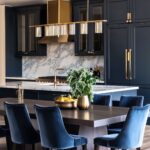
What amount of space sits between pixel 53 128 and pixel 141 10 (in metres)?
4.55

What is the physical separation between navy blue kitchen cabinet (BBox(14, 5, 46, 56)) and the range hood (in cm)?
63

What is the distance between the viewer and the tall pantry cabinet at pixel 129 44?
827cm

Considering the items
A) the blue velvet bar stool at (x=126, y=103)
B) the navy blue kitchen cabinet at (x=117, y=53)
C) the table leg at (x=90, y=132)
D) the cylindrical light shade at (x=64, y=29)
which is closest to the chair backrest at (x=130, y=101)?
the blue velvet bar stool at (x=126, y=103)

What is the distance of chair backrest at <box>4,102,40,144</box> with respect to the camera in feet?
15.7

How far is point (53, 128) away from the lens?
4.43m

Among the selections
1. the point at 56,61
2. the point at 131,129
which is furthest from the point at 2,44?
the point at 131,129

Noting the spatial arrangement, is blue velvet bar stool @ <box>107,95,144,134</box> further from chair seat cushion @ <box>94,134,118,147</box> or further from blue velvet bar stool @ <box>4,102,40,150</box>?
blue velvet bar stool @ <box>4,102,40,150</box>

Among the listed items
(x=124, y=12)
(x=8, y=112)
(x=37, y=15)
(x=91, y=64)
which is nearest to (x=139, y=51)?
(x=124, y=12)

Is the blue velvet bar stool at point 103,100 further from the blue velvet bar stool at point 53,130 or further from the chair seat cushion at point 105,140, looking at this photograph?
the blue velvet bar stool at point 53,130

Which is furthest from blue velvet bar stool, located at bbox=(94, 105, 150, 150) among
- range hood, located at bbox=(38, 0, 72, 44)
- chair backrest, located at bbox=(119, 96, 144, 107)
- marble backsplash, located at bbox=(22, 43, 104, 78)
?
range hood, located at bbox=(38, 0, 72, 44)

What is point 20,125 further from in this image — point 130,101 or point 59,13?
point 59,13

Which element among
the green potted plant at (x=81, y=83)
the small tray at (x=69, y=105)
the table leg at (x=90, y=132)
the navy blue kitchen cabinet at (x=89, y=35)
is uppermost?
the navy blue kitchen cabinet at (x=89, y=35)

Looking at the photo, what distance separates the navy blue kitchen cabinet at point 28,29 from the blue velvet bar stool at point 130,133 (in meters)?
6.44

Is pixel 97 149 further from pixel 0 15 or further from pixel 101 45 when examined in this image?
pixel 0 15
